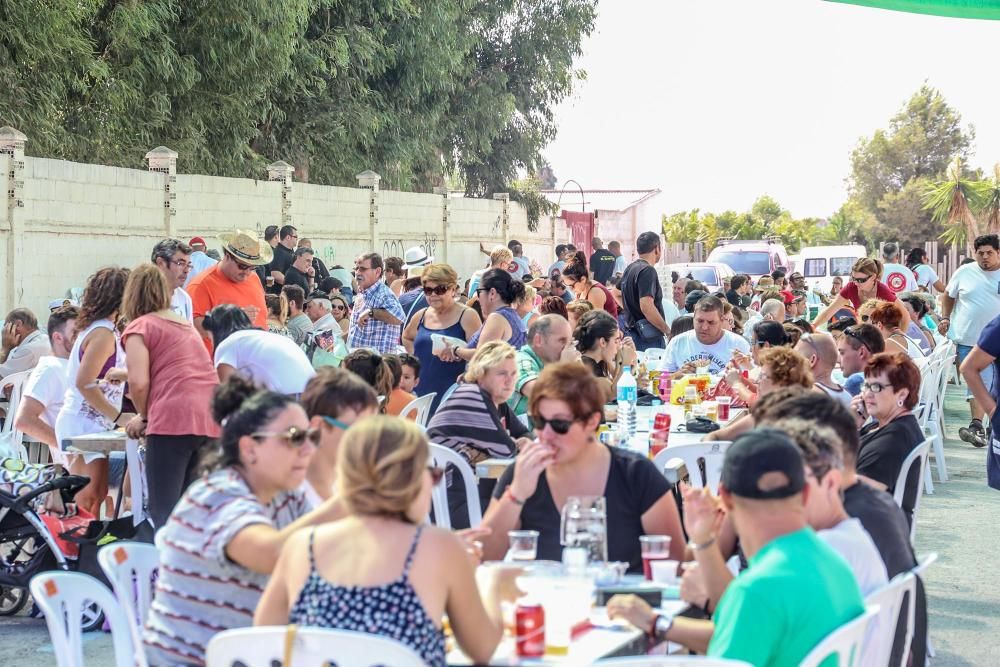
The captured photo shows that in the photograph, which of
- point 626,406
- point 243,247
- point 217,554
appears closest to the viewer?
point 217,554

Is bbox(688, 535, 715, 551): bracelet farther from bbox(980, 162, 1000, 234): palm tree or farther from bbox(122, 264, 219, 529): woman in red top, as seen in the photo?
bbox(980, 162, 1000, 234): palm tree

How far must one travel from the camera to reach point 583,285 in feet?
40.9

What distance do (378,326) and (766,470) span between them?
27.6 ft

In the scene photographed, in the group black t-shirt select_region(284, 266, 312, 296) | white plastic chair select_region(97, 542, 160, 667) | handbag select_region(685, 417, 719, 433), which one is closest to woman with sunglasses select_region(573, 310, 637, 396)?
handbag select_region(685, 417, 719, 433)

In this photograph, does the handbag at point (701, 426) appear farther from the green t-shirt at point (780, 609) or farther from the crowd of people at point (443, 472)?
the green t-shirt at point (780, 609)

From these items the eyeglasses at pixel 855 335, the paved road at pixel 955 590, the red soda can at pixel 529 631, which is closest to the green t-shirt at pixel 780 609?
the red soda can at pixel 529 631

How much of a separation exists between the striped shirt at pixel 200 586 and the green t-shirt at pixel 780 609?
1.38 meters

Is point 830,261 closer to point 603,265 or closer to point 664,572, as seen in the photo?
point 603,265

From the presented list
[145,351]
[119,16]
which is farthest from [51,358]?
[119,16]

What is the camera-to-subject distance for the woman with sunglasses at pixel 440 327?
8.85 meters

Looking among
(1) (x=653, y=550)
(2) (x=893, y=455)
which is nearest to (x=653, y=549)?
(1) (x=653, y=550)

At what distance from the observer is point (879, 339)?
788cm

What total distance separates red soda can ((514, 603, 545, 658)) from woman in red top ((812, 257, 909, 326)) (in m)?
9.47

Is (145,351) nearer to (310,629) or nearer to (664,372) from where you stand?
(310,629)
